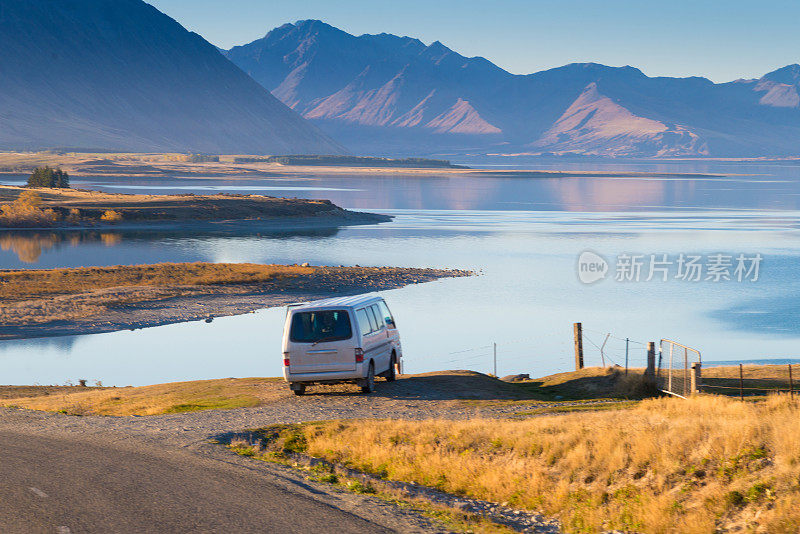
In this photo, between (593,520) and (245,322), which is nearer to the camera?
(593,520)

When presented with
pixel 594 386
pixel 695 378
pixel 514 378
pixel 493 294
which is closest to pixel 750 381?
pixel 594 386

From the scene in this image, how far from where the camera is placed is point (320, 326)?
21.9m

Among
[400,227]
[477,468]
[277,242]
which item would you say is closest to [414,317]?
[477,468]

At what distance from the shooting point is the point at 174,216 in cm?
11106

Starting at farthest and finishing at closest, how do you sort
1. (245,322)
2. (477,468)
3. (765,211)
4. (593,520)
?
(765,211), (245,322), (477,468), (593,520)

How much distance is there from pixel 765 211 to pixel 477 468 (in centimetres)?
13664

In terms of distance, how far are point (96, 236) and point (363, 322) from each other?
80985mm

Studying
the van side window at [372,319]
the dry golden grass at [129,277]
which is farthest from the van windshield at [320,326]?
the dry golden grass at [129,277]

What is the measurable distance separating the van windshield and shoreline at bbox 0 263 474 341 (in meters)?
27.3

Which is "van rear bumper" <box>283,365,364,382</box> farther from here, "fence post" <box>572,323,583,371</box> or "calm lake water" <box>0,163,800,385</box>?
"calm lake water" <box>0,163,800,385</box>

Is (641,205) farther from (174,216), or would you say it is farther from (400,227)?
(174,216)

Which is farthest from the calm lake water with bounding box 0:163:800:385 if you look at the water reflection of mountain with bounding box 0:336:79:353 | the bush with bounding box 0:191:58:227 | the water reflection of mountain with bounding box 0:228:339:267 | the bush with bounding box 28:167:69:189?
the bush with bounding box 28:167:69:189

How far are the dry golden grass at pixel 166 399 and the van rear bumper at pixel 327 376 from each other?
1.04 metres

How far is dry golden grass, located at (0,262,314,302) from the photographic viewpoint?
56.2m
